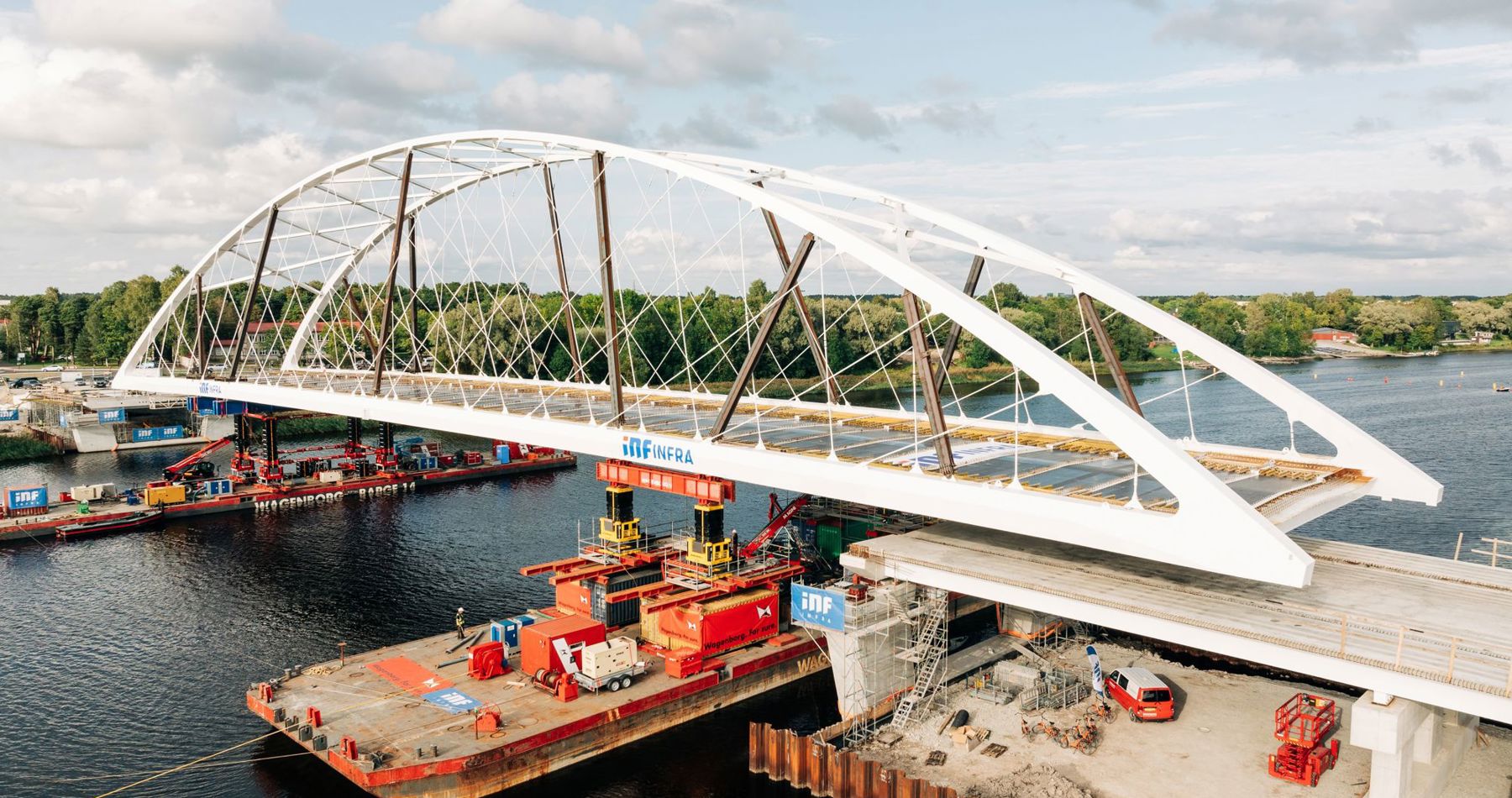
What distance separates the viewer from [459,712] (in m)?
37.9

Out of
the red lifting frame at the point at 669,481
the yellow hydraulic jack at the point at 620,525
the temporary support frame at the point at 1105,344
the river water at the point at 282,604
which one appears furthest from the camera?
the yellow hydraulic jack at the point at 620,525

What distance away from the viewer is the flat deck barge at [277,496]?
7162 cm

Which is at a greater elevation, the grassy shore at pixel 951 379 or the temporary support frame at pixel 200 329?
the temporary support frame at pixel 200 329

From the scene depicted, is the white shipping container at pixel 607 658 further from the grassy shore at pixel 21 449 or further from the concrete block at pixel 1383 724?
the grassy shore at pixel 21 449

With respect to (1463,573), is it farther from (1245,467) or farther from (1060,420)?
(1060,420)

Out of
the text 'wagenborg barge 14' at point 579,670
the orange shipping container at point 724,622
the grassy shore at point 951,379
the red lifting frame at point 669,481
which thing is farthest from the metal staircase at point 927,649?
the grassy shore at point 951,379

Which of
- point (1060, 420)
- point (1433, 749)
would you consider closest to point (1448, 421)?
point (1060, 420)

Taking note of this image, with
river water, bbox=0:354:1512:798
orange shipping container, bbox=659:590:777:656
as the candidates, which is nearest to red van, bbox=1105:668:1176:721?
river water, bbox=0:354:1512:798

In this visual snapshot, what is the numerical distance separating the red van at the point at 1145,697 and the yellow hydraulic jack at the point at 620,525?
24.0 meters

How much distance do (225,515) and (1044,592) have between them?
7091 cm

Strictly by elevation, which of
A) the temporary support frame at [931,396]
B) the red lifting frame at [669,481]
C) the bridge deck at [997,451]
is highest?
the temporary support frame at [931,396]

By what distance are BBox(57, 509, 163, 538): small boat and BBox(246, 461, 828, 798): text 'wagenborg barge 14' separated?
135 feet

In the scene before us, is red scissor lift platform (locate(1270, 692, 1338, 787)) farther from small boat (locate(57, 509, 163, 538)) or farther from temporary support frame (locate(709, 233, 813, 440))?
small boat (locate(57, 509, 163, 538))

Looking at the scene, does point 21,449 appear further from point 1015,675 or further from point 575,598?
point 1015,675
